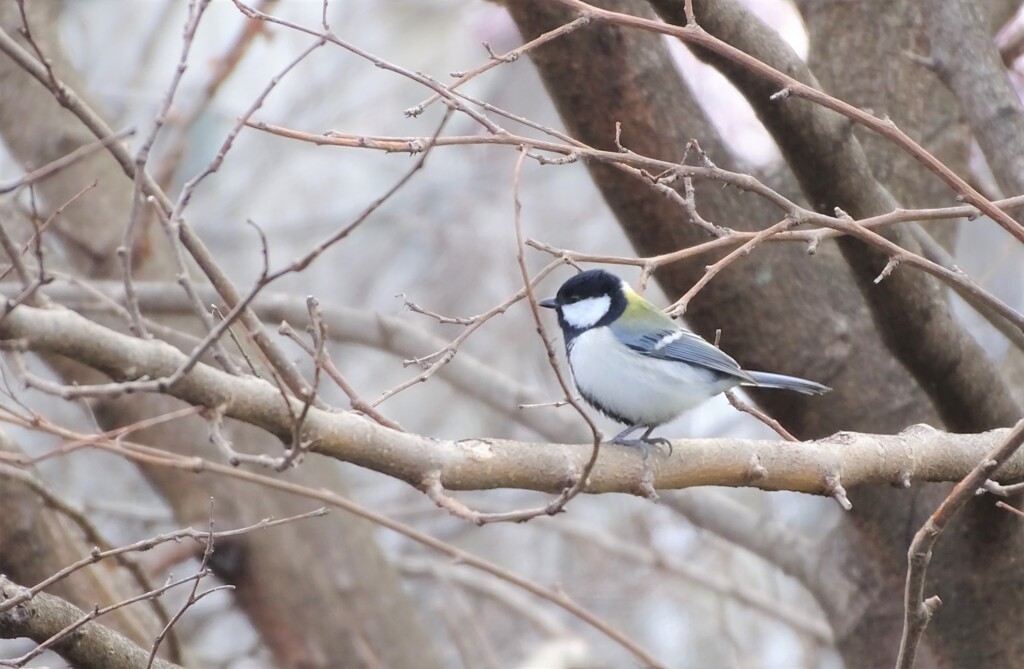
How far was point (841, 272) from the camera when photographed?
139 inches

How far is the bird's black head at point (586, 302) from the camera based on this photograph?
3.07 metres

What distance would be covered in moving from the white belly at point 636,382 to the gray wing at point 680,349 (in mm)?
20

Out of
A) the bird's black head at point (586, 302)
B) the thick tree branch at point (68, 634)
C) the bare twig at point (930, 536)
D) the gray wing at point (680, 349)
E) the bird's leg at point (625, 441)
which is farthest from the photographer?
the bird's black head at point (586, 302)

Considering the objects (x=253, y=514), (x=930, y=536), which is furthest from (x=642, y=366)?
(x=253, y=514)

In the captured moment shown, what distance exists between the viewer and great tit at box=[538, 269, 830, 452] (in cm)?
283

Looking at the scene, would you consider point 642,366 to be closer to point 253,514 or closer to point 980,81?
point 980,81

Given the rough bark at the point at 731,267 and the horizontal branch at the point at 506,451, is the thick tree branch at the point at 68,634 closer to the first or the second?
the horizontal branch at the point at 506,451

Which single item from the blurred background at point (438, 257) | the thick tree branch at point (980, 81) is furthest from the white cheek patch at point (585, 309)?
the blurred background at point (438, 257)

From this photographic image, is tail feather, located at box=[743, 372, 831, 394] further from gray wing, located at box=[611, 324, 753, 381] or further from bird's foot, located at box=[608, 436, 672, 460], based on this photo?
bird's foot, located at box=[608, 436, 672, 460]

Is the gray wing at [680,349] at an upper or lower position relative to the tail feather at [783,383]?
upper

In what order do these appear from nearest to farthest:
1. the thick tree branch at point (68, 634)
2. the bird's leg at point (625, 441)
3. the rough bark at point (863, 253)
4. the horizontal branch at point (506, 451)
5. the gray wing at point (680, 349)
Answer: the horizontal branch at point (506, 451), the thick tree branch at point (68, 634), the bird's leg at point (625, 441), the rough bark at point (863, 253), the gray wing at point (680, 349)

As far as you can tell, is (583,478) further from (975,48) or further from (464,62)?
(464,62)

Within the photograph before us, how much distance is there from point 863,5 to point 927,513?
1767 millimetres

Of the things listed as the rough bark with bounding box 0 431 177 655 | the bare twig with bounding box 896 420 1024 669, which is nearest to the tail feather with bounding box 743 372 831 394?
the bare twig with bounding box 896 420 1024 669
